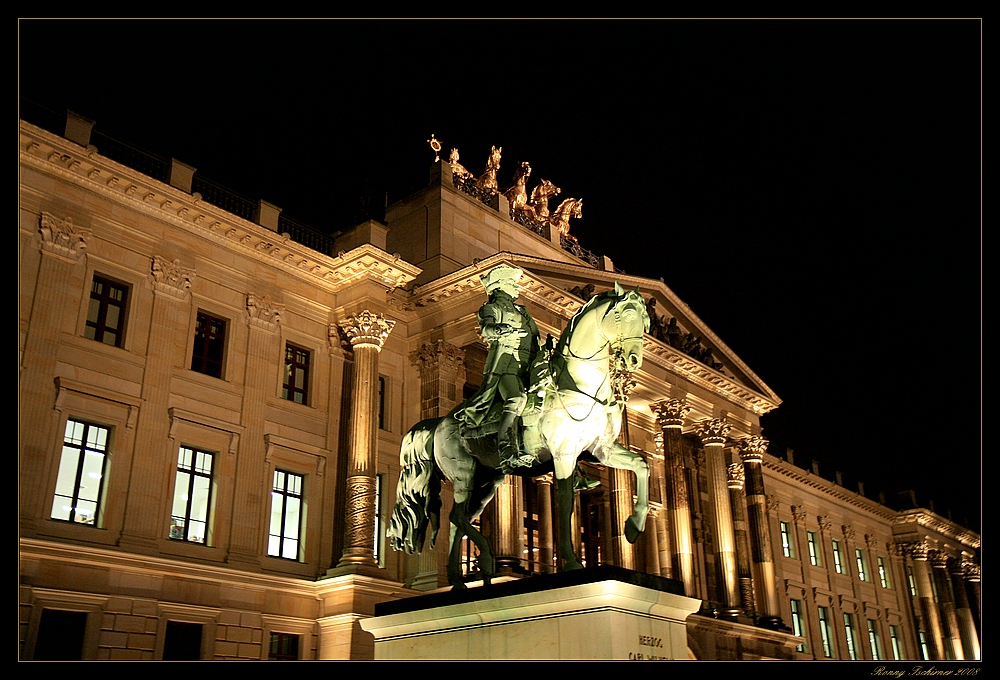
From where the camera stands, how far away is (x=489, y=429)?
11859mm

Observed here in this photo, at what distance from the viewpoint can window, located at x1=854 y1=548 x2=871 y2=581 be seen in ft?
189

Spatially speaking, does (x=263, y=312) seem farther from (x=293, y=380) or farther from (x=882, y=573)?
(x=882, y=573)

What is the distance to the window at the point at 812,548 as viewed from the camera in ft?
173

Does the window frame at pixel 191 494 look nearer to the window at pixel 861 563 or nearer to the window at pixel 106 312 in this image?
the window at pixel 106 312

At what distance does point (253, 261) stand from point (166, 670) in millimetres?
19085

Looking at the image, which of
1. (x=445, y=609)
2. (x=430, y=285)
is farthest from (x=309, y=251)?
(x=445, y=609)

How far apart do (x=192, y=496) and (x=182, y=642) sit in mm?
3686

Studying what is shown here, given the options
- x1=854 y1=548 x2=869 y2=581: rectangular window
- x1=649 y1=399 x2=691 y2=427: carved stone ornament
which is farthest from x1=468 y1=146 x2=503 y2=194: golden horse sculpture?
x1=854 y1=548 x2=869 y2=581: rectangular window

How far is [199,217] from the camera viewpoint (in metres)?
25.2

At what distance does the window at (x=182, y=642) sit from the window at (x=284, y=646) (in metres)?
2.13

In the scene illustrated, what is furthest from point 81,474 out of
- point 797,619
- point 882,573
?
point 882,573

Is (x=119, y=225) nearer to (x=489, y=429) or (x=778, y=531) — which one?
(x=489, y=429)

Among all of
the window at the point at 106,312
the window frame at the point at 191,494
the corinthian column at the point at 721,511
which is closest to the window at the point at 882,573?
the corinthian column at the point at 721,511

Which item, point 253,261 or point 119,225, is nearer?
point 119,225
